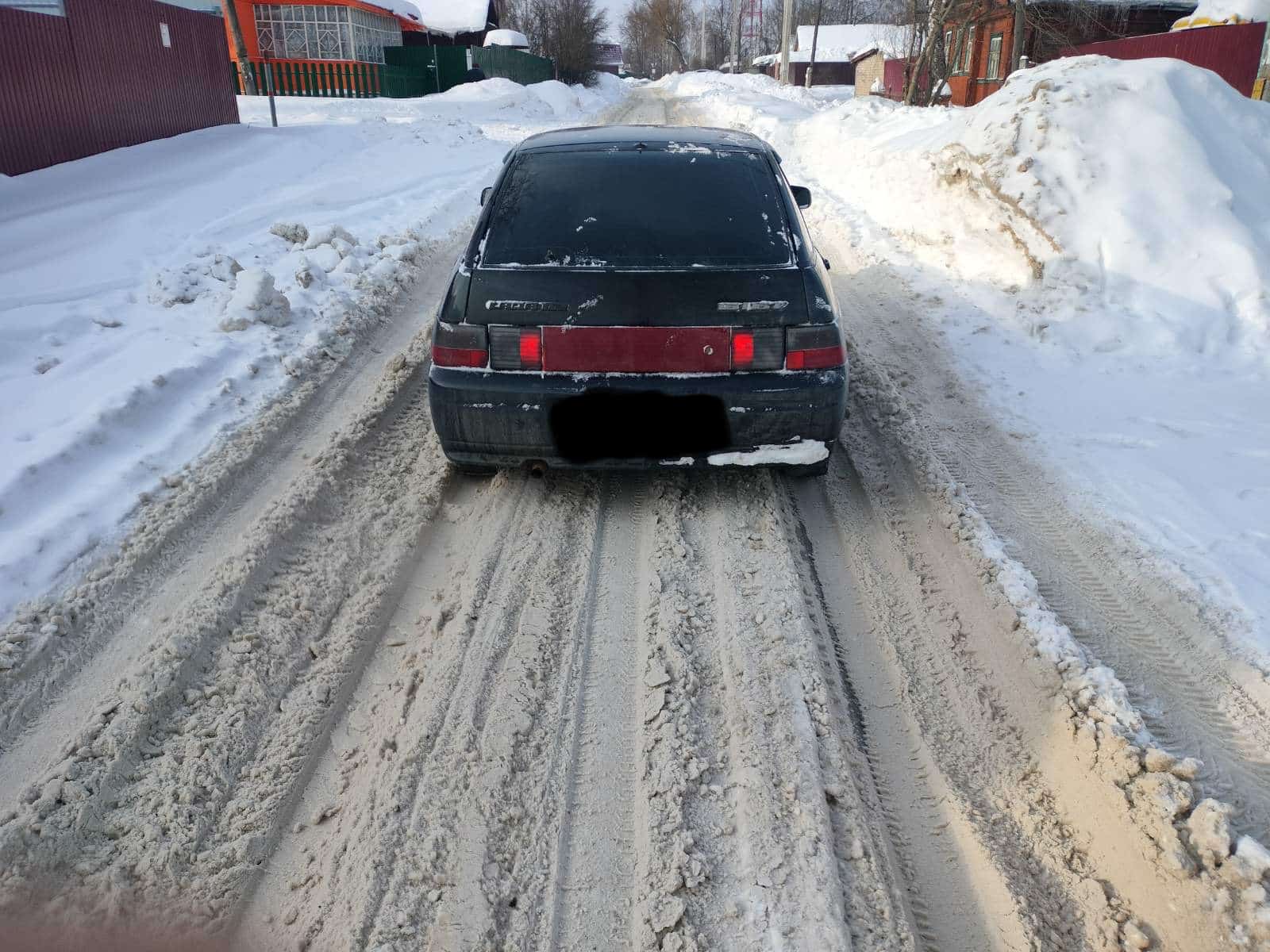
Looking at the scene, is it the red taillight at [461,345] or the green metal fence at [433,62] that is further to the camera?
the green metal fence at [433,62]

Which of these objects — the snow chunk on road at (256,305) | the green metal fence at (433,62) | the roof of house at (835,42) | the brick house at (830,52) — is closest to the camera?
the snow chunk on road at (256,305)

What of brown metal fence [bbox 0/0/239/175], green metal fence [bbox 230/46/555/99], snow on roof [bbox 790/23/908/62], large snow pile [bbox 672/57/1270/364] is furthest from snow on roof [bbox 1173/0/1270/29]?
snow on roof [bbox 790/23/908/62]

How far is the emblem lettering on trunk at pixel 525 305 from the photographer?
11.5 ft

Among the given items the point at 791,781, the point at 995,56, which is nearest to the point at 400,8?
the point at 995,56

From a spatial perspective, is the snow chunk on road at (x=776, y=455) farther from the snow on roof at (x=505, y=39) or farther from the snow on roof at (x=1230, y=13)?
the snow on roof at (x=505, y=39)

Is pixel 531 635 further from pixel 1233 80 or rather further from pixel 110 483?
pixel 1233 80

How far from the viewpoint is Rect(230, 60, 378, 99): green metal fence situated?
30297 millimetres

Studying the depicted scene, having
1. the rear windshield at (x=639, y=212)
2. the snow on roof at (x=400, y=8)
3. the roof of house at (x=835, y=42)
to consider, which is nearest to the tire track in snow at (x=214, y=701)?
the rear windshield at (x=639, y=212)

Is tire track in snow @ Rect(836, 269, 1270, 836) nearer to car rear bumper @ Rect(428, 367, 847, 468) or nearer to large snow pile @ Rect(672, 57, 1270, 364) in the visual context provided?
car rear bumper @ Rect(428, 367, 847, 468)

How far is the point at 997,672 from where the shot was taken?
2924 millimetres

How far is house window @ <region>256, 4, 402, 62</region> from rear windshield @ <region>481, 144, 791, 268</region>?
3384cm

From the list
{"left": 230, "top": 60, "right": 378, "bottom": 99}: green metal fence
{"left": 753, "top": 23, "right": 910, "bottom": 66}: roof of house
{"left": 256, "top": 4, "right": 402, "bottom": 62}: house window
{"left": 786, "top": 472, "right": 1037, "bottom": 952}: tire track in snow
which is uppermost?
{"left": 753, "top": 23, "right": 910, "bottom": 66}: roof of house

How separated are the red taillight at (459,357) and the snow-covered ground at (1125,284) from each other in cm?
292

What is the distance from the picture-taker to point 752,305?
351cm
